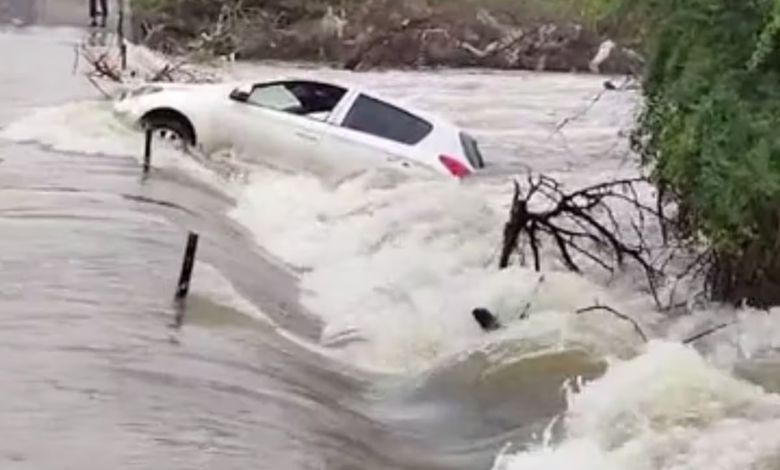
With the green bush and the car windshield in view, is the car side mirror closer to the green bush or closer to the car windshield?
the car windshield

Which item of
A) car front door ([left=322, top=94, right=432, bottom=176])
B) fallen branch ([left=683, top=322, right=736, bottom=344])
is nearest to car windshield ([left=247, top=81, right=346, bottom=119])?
car front door ([left=322, top=94, right=432, bottom=176])

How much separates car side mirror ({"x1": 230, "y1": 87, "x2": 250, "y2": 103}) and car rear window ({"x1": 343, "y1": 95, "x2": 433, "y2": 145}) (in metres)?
1.32

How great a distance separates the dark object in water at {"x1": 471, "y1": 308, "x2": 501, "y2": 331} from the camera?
1440 cm

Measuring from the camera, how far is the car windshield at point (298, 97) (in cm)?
2206

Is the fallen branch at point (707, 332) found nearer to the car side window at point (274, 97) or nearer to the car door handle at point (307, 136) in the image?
the car door handle at point (307, 136)

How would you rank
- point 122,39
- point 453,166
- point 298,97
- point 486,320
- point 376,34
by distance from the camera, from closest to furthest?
point 486,320
point 453,166
point 298,97
point 122,39
point 376,34

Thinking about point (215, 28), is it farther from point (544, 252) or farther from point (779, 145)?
point (779, 145)

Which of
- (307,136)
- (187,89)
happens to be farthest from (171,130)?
(307,136)

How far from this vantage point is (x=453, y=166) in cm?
2131

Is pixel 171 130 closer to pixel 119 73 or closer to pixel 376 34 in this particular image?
pixel 119 73

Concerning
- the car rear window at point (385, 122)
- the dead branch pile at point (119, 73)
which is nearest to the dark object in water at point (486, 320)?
the car rear window at point (385, 122)

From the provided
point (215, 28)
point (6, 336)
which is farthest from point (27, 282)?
point (215, 28)

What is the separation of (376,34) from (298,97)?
23.8 metres

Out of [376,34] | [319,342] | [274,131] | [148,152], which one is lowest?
[376,34]
